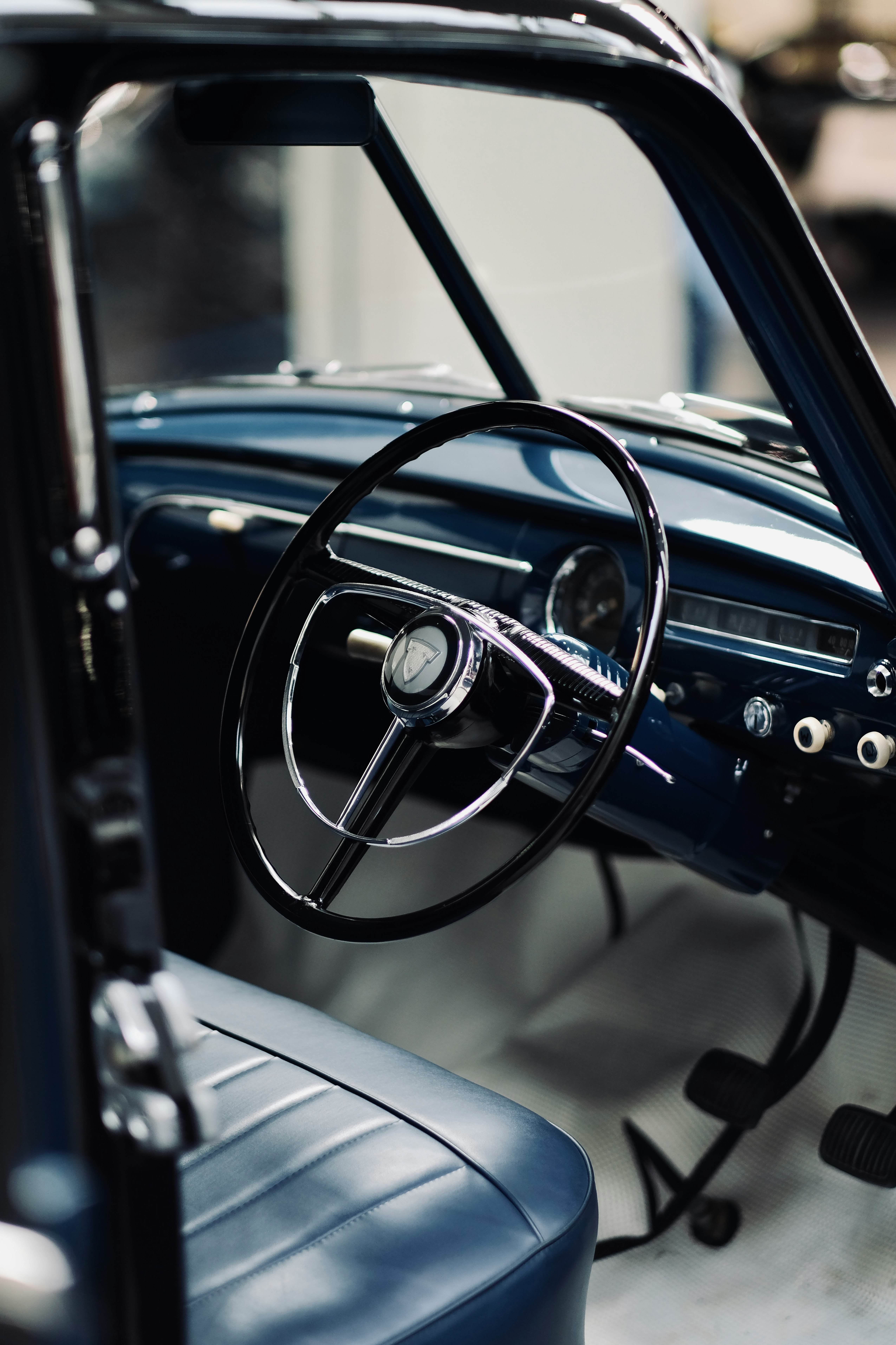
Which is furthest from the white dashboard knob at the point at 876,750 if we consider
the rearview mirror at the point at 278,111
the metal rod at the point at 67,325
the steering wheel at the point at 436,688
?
the metal rod at the point at 67,325

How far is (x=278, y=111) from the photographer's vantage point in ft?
3.09

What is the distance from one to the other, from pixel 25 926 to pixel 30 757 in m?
0.08

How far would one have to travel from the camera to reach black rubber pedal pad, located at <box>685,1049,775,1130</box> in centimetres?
160

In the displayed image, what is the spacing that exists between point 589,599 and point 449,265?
48 centimetres

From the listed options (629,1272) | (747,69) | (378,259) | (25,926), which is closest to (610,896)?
(629,1272)

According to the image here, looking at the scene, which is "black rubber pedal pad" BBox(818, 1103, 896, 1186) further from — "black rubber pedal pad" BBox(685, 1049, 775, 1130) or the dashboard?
the dashboard

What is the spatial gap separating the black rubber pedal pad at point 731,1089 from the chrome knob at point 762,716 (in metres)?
0.57

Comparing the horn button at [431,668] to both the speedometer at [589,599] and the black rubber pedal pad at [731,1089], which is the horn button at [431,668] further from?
the black rubber pedal pad at [731,1089]

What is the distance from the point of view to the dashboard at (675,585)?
1212 mm

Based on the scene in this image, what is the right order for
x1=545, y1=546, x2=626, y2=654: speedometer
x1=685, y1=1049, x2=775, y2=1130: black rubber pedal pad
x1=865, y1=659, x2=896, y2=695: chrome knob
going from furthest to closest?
1. x1=685, y1=1049, x2=775, y2=1130: black rubber pedal pad
2. x1=545, y1=546, x2=626, y2=654: speedometer
3. x1=865, y1=659, x2=896, y2=695: chrome knob

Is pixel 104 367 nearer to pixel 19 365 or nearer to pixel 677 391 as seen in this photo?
pixel 19 365

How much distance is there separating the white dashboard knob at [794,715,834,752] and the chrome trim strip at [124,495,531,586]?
0.37m

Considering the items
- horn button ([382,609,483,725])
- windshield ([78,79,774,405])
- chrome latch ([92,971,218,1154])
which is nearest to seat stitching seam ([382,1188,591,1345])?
chrome latch ([92,971,218,1154])

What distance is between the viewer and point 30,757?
61 cm
